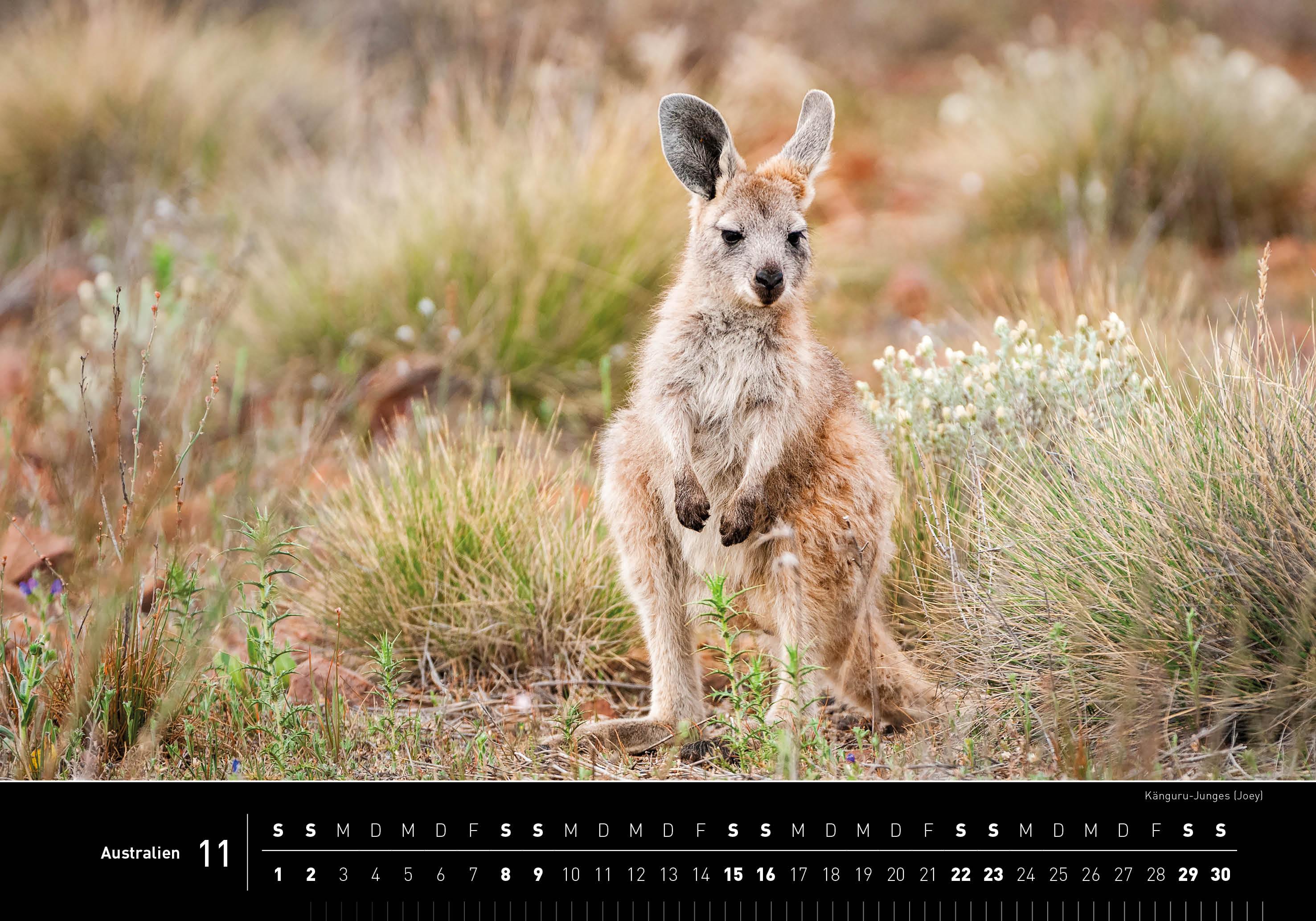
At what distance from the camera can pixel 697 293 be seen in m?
3.84

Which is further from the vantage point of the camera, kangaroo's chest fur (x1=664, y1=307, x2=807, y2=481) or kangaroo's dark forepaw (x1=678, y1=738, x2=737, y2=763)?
kangaroo's chest fur (x1=664, y1=307, x2=807, y2=481)

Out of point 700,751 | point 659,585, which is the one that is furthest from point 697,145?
point 700,751

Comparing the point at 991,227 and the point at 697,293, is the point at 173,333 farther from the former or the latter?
the point at 991,227

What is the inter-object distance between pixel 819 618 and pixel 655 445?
79 centimetres

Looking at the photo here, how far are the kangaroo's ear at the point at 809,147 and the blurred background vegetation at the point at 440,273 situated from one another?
3.75 ft

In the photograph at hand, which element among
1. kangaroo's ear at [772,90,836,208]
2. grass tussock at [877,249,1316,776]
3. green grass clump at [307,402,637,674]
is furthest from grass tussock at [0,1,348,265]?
grass tussock at [877,249,1316,776]

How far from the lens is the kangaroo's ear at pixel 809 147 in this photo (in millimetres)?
3994

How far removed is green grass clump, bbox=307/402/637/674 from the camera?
421 centimetres

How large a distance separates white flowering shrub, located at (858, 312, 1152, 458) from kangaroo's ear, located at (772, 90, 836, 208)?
3.01 ft

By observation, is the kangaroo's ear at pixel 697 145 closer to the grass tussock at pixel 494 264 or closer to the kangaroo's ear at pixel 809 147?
the kangaroo's ear at pixel 809 147

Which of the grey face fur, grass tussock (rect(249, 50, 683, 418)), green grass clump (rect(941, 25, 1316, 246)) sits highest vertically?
green grass clump (rect(941, 25, 1316, 246))

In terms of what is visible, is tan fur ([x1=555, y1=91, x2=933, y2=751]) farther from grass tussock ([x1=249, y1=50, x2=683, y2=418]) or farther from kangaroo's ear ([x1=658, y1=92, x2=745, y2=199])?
grass tussock ([x1=249, y1=50, x2=683, y2=418])

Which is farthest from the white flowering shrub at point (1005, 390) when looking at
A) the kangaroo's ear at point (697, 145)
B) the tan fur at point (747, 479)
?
the kangaroo's ear at point (697, 145)
